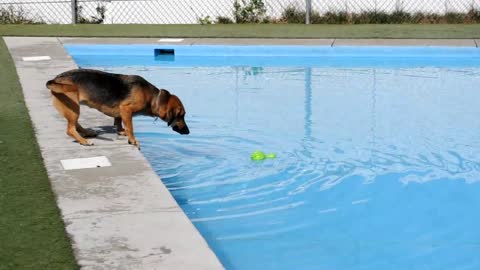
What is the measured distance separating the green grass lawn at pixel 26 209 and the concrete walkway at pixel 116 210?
0.07m

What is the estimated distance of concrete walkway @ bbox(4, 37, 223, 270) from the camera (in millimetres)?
3844

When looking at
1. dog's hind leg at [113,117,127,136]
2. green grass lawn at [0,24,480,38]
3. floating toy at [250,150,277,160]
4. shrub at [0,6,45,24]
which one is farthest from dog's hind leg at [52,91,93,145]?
shrub at [0,6,45,24]

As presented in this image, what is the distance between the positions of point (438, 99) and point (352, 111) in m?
1.43

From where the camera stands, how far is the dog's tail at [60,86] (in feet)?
20.1

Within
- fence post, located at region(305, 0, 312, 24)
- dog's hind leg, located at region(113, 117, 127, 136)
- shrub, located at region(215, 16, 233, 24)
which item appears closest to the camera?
dog's hind leg, located at region(113, 117, 127, 136)

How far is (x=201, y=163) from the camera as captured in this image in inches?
263

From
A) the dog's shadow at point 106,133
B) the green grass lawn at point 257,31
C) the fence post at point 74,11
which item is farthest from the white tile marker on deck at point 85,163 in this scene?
the fence post at point 74,11

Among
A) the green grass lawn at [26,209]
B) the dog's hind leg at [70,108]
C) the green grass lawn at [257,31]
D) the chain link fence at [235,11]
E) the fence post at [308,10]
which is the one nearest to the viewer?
the green grass lawn at [26,209]

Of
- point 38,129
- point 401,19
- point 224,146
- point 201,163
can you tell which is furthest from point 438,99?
point 401,19

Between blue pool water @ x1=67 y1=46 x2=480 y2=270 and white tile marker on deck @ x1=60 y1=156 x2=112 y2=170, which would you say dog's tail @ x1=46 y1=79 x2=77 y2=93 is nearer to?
white tile marker on deck @ x1=60 y1=156 x2=112 y2=170

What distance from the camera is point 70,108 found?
6.27 m

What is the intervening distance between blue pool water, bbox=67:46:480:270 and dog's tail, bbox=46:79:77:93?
93cm

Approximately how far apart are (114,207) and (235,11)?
1374cm

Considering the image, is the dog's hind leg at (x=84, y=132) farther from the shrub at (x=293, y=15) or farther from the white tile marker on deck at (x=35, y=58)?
the shrub at (x=293, y=15)
